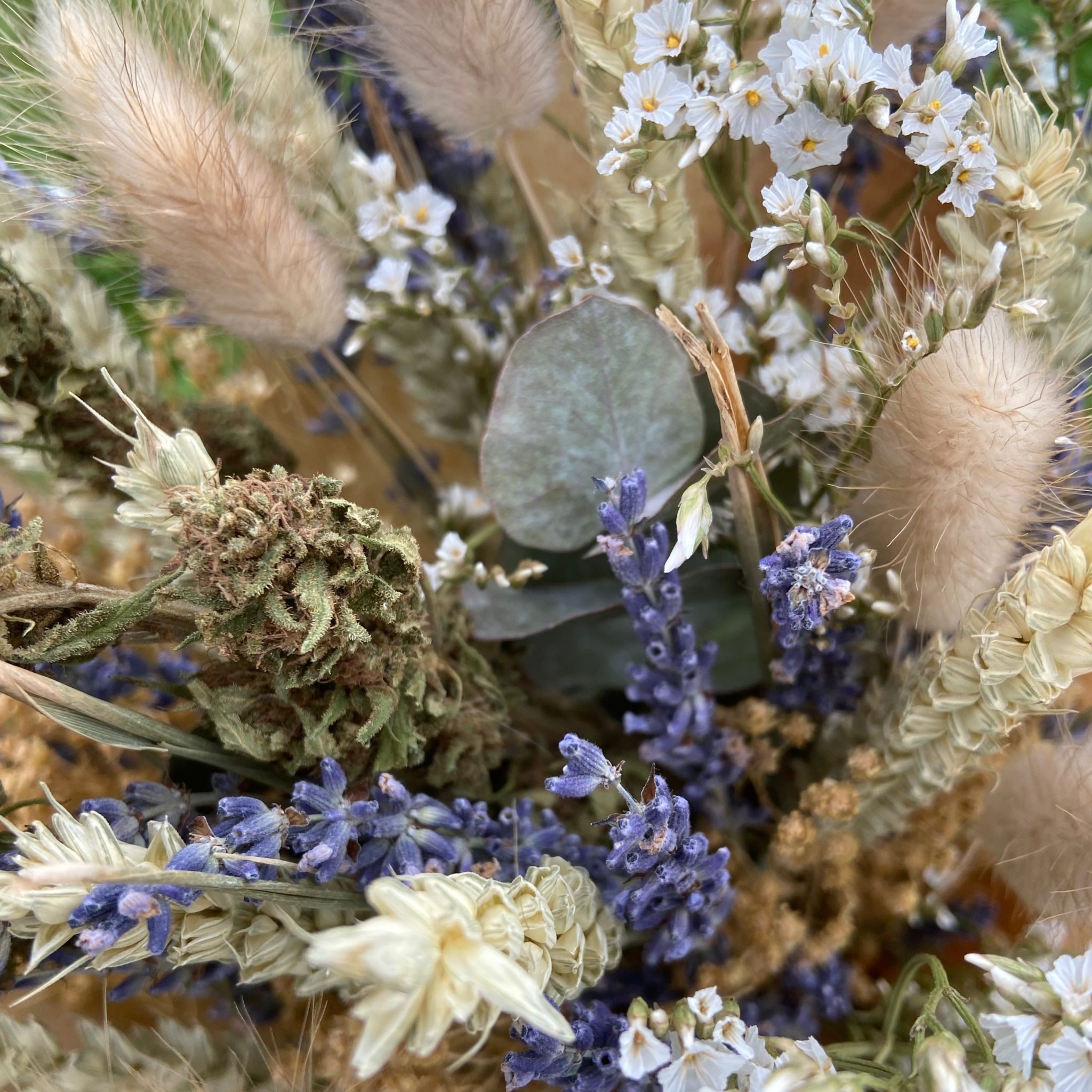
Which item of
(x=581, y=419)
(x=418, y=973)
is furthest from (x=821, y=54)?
(x=418, y=973)

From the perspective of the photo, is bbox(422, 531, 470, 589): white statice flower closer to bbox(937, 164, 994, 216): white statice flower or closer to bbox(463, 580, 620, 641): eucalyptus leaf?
bbox(463, 580, 620, 641): eucalyptus leaf

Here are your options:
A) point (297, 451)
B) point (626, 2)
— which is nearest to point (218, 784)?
point (297, 451)

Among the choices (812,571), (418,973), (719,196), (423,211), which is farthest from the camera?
(423,211)

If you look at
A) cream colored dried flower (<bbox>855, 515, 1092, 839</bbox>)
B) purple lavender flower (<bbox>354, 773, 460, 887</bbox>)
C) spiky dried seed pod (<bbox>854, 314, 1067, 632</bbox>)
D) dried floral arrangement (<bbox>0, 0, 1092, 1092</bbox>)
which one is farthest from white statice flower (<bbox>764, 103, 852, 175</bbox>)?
purple lavender flower (<bbox>354, 773, 460, 887</bbox>)

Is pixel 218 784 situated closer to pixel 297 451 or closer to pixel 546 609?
pixel 546 609

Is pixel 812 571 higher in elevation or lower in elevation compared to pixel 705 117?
lower

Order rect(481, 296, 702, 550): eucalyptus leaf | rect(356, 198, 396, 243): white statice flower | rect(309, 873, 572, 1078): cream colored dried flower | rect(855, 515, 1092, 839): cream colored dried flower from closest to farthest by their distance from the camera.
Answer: rect(309, 873, 572, 1078): cream colored dried flower < rect(855, 515, 1092, 839): cream colored dried flower < rect(481, 296, 702, 550): eucalyptus leaf < rect(356, 198, 396, 243): white statice flower

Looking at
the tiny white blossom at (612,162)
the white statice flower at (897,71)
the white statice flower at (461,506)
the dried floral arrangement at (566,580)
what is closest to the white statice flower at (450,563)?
the dried floral arrangement at (566,580)

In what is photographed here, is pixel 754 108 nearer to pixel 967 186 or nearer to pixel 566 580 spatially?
pixel 967 186
